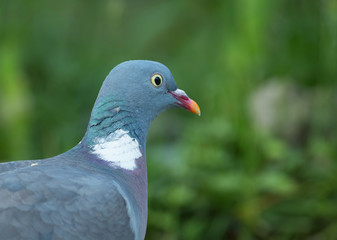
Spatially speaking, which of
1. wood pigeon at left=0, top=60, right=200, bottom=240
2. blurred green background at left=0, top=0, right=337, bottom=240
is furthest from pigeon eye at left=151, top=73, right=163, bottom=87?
blurred green background at left=0, top=0, right=337, bottom=240

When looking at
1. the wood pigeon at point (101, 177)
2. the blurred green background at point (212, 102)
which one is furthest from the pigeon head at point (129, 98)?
the blurred green background at point (212, 102)

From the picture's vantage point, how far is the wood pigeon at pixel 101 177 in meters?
1.61

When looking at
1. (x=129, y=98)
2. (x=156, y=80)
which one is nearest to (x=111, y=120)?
(x=129, y=98)

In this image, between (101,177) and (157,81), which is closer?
(101,177)

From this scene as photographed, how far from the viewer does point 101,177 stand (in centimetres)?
174

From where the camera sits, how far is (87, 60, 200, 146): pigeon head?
6.08ft

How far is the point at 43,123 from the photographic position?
165 inches

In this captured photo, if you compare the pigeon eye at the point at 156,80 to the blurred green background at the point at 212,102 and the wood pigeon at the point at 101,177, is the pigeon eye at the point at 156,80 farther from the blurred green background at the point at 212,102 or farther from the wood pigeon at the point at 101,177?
the blurred green background at the point at 212,102

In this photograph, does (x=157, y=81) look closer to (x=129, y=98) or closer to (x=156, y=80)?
(x=156, y=80)

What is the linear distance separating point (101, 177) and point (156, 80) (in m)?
0.40

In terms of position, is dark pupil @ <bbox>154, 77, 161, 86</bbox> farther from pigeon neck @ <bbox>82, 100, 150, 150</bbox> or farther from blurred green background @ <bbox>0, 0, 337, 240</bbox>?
blurred green background @ <bbox>0, 0, 337, 240</bbox>

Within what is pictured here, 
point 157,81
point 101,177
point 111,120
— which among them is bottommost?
point 101,177

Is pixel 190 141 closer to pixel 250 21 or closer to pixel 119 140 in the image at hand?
pixel 250 21

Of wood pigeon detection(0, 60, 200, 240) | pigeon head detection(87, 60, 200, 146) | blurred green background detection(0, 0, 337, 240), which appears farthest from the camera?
blurred green background detection(0, 0, 337, 240)
